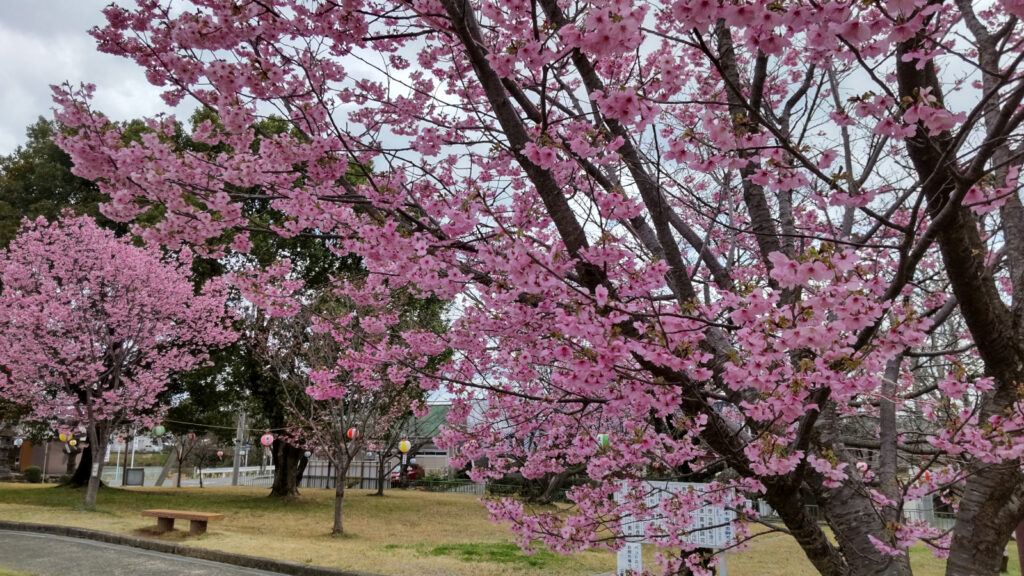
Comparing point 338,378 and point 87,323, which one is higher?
point 87,323

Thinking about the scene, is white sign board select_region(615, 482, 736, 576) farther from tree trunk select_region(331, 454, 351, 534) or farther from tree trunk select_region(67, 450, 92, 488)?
tree trunk select_region(67, 450, 92, 488)

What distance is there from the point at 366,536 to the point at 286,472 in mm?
7982

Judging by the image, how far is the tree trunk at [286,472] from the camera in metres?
18.2

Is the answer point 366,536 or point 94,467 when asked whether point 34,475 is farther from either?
point 366,536

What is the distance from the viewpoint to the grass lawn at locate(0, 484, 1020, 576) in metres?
8.60

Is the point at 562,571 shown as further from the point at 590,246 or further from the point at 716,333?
the point at 590,246

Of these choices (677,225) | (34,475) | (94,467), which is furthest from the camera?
(34,475)

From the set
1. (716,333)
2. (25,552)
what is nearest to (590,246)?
(716,333)

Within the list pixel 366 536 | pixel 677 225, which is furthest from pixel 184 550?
pixel 677 225

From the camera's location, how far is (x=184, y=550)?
891 centimetres

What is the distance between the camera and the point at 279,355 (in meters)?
14.4

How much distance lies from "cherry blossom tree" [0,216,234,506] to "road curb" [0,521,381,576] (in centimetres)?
339

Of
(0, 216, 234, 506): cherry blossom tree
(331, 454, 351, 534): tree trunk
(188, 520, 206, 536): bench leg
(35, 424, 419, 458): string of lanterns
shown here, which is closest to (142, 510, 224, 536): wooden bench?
(188, 520, 206, 536): bench leg

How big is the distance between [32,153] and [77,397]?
1037cm
